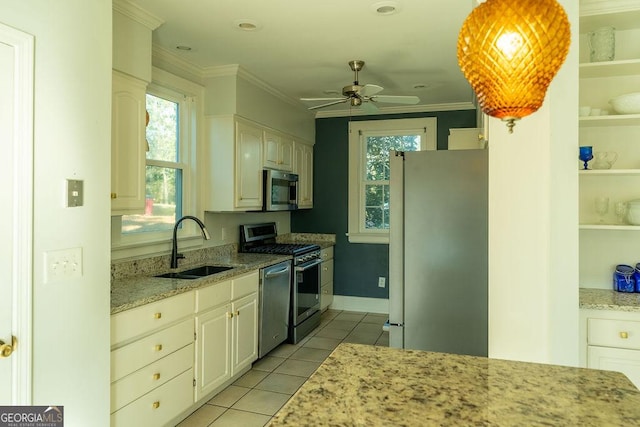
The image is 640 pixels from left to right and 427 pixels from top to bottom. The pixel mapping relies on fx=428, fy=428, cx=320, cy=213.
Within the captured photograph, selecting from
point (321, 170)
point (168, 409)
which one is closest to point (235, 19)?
point (168, 409)

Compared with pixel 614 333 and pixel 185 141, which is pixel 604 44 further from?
pixel 185 141

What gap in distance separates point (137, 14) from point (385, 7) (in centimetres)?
153

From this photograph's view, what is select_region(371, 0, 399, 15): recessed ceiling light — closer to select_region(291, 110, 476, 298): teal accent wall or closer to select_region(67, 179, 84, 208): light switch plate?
select_region(67, 179, 84, 208): light switch plate

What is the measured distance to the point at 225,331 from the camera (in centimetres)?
309

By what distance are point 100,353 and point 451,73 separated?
3559 millimetres

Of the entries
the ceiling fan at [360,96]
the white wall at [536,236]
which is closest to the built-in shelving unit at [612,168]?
the white wall at [536,236]

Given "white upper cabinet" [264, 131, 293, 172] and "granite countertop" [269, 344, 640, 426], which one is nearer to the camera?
"granite countertop" [269, 344, 640, 426]

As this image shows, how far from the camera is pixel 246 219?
457 centimetres

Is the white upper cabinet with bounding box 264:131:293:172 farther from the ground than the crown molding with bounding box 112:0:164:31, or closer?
closer

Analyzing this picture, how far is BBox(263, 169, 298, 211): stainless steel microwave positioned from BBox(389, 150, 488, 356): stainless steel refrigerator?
197cm

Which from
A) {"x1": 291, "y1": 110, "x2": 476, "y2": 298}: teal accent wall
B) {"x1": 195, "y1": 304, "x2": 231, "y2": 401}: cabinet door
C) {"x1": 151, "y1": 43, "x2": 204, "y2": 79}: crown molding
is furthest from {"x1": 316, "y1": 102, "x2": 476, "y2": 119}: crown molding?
{"x1": 195, "y1": 304, "x2": 231, "y2": 401}: cabinet door

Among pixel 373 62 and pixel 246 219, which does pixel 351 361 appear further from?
pixel 246 219

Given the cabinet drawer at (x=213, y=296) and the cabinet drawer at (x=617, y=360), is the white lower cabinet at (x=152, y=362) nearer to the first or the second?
the cabinet drawer at (x=213, y=296)

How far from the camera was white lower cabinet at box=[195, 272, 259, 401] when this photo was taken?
282 cm
